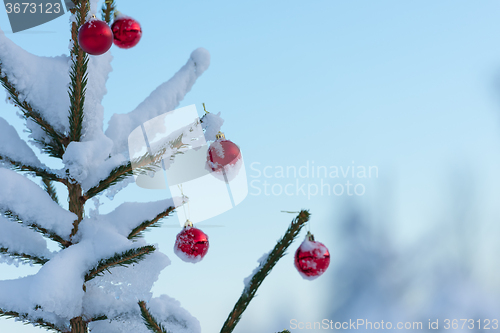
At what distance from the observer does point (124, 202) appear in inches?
91.1

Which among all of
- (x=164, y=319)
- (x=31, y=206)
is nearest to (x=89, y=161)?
(x=31, y=206)

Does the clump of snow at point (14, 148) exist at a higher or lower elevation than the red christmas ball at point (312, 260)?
higher

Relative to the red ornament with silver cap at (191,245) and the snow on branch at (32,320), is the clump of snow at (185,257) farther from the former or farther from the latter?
the snow on branch at (32,320)

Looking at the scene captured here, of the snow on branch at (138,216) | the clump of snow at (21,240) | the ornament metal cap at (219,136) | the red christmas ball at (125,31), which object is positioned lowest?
the clump of snow at (21,240)

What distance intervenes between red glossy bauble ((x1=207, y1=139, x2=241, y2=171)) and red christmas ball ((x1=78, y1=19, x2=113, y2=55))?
0.77 metres

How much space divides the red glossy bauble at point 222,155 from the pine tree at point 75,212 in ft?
1.17

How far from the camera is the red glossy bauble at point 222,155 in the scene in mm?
2043

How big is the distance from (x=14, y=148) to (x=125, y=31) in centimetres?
95

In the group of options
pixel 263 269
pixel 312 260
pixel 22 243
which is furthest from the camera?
pixel 22 243

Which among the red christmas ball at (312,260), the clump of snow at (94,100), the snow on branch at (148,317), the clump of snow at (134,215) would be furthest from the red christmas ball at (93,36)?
the red christmas ball at (312,260)

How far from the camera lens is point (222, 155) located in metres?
2.04

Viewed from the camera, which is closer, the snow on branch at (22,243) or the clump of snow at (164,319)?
the snow on branch at (22,243)

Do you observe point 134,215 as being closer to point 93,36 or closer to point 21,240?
point 21,240

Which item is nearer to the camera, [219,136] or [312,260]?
[312,260]
